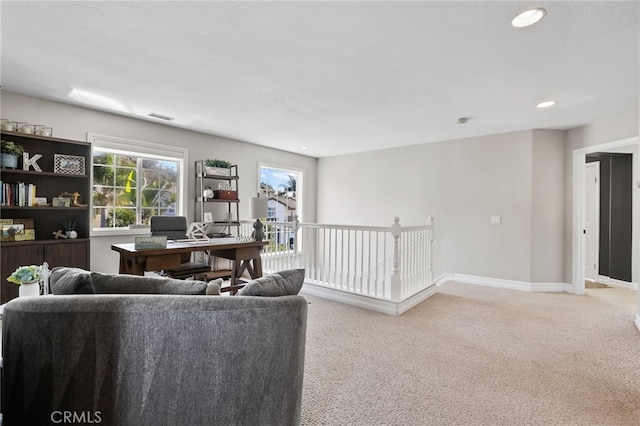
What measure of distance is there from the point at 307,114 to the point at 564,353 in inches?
137

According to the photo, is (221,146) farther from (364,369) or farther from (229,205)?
(364,369)

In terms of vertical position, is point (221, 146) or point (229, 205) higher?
point (221, 146)

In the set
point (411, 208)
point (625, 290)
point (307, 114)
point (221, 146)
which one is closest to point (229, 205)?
point (221, 146)

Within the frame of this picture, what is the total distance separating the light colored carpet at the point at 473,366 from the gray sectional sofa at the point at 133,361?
2.34ft

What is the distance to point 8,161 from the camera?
118 inches

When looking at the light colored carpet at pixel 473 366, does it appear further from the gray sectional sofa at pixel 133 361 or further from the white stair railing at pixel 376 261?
the gray sectional sofa at pixel 133 361

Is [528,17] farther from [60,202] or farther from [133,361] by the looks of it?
[60,202]

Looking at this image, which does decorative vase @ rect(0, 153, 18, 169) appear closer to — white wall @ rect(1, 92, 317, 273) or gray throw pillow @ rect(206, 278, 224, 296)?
white wall @ rect(1, 92, 317, 273)

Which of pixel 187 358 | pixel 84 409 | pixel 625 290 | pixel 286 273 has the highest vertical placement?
pixel 286 273

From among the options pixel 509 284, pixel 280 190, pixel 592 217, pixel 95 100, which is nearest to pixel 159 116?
pixel 95 100

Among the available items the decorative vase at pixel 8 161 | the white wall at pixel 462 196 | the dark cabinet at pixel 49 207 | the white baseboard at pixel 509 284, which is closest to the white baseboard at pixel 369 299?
the white baseboard at pixel 509 284

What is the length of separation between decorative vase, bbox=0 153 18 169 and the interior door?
7.76 meters

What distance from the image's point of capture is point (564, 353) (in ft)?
8.00

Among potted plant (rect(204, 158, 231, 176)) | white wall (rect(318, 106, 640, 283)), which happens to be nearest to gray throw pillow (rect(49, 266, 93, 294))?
potted plant (rect(204, 158, 231, 176))
